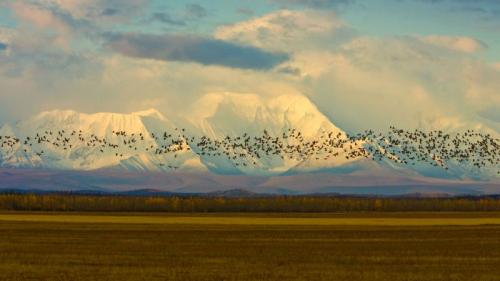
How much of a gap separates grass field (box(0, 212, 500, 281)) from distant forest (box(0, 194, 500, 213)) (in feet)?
240

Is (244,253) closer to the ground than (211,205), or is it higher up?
closer to the ground

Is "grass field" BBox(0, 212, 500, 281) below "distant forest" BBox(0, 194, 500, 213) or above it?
below

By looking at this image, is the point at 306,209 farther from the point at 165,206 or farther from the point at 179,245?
the point at 179,245

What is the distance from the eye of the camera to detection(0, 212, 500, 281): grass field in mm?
51438

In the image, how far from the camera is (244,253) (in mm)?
64188

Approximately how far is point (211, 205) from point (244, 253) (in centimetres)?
11604

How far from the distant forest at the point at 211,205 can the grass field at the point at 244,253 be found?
7305 cm

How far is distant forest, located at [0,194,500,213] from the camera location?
168 metres

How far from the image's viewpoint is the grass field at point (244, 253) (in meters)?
51.4

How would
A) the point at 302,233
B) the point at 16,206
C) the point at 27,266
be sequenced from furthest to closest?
1. the point at 16,206
2. the point at 302,233
3. the point at 27,266

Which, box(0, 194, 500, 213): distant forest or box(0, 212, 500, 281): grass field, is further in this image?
box(0, 194, 500, 213): distant forest

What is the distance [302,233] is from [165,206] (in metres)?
88.6

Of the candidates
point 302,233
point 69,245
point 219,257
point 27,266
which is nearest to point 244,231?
point 302,233

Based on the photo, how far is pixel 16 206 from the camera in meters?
167
